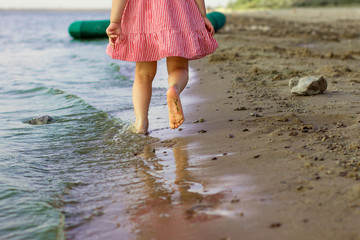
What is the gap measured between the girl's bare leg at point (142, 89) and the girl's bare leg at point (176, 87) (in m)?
0.15

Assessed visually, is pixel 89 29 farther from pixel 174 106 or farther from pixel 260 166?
pixel 260 166

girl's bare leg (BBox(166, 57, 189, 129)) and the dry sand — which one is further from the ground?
girl's bare leg (BBox(166, 57, 189, 129))

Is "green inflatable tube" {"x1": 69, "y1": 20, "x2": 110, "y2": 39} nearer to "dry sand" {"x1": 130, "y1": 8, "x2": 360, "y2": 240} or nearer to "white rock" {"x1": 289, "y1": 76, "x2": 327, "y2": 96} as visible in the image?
"dry sand" {"x1": 130, "y1": 8, "x2": 360, "y2": 240}

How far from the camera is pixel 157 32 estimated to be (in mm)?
2943

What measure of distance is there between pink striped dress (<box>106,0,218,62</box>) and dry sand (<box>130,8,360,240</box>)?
625 millimetres

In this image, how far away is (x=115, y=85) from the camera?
588 centimetres

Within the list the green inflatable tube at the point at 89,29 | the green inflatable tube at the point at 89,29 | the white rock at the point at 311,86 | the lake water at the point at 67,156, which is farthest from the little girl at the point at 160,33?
the green inflatable tube at the point at 89,29

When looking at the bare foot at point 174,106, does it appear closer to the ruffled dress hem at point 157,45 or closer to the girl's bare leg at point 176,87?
the girl's bare leg at point 176,87

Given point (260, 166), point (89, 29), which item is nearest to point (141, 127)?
point (260, 166)

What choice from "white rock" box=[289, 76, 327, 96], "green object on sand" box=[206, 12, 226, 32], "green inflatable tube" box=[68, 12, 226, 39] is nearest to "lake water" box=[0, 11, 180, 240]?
"white rock" box=[289, 76, 327, 96]

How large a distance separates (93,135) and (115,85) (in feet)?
8.09

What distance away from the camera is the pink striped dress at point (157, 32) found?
9.56 ft

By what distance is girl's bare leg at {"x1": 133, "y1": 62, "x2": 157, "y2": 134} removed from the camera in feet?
10.7

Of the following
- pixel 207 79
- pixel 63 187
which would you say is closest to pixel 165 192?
pixel 63 187
